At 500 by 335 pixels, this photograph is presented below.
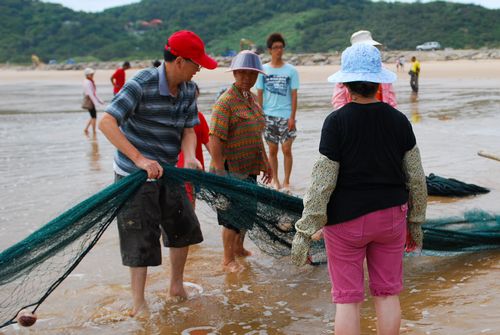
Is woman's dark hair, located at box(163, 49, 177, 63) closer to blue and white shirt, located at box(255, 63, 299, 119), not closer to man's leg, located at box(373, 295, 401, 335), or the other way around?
man's leg, located at box(373, 295, 401, 335)

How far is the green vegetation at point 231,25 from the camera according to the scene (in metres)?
77.3

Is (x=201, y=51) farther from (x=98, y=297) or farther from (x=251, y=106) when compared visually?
(x=98, y=297)

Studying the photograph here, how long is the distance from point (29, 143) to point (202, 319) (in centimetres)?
1085

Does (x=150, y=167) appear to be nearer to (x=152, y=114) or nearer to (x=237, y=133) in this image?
(x=152, y=114)

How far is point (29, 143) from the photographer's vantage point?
1443 cm

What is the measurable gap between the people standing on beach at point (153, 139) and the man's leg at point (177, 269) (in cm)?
17

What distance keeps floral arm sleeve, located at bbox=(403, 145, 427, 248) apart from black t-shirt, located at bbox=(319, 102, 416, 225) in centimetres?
6

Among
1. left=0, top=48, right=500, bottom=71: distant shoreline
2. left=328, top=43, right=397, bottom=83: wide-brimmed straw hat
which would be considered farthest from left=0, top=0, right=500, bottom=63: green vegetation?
left=328, top=43, right=397, bottom=83: wide-brimmed straw hat

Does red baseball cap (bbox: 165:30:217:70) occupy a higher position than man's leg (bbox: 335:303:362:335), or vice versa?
red baseball cap (bbox: 165:30:217:70)

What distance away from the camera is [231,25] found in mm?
102438

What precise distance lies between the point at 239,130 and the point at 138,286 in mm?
1520

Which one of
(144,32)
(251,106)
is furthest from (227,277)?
(144,32)

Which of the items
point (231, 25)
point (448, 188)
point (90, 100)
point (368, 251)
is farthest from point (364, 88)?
point (231, 25)

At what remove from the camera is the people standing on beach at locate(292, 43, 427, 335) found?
10.7 feet
